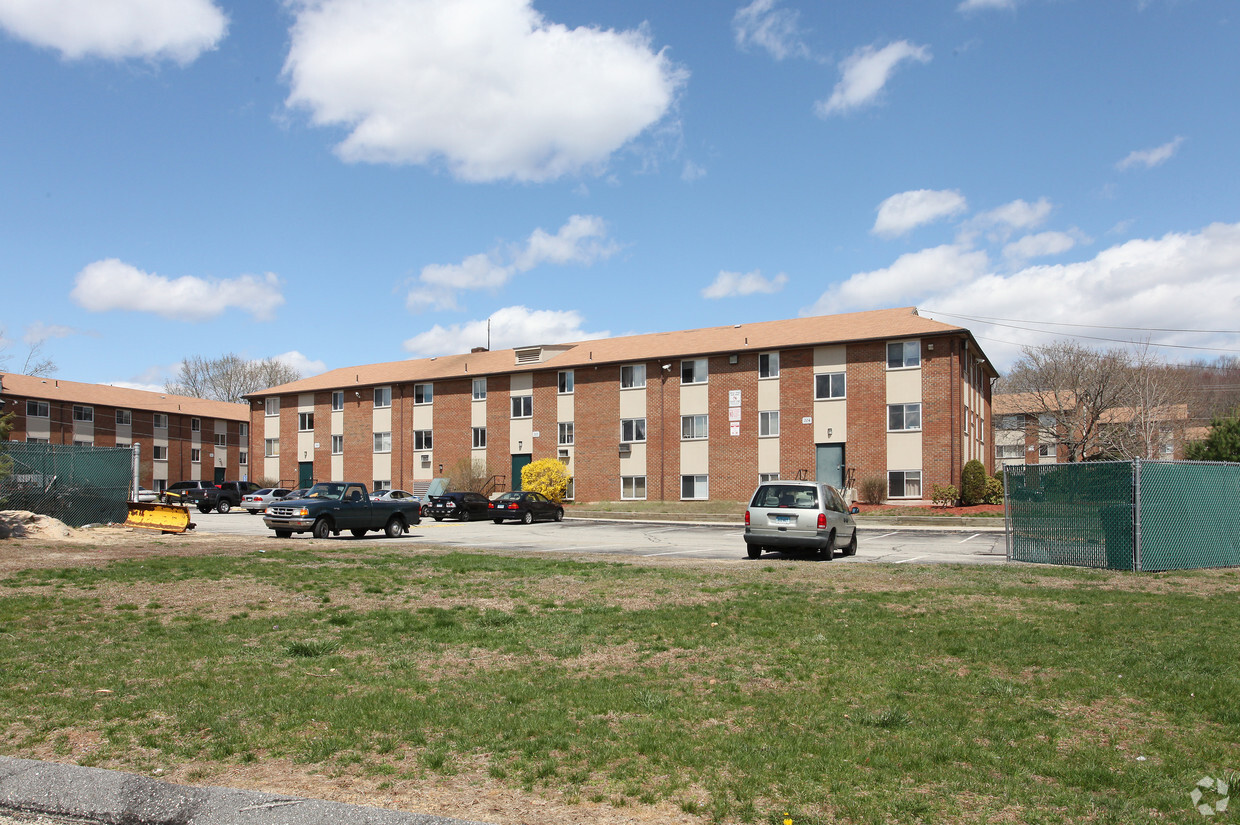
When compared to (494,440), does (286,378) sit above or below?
above

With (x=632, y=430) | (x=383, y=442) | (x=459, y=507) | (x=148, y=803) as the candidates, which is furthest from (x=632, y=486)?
(x=148, y=803)

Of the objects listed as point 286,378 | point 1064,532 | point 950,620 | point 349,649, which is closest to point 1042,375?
point 1064,532

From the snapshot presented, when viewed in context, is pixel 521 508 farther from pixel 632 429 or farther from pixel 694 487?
pixel 632 429

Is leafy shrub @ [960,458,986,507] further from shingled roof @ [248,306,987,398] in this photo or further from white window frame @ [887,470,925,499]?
shingled roof @ [248,306,987,398]

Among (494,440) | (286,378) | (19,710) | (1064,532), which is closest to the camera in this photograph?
(19,710)

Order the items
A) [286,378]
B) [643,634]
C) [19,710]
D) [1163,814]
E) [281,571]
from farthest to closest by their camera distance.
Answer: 1. [286,378]
2. [281,571]
3. [643,634]
4. [19,710]
5. [1163,814]

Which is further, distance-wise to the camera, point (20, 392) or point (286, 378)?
point (286, 378)

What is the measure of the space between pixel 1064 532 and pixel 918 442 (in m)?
25.0

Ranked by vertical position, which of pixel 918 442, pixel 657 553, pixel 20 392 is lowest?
pixel 657 553

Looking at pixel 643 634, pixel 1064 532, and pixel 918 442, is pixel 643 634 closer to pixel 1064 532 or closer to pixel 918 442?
pixel 1064 532

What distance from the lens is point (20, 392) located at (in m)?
63.6

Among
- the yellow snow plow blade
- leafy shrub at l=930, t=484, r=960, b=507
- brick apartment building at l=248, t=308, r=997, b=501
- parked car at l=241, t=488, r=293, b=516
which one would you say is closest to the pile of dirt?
the yellow snow plow blade

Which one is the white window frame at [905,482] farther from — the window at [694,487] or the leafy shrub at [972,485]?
the window at [694,487]

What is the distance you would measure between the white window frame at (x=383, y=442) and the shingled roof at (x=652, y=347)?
3282mm
